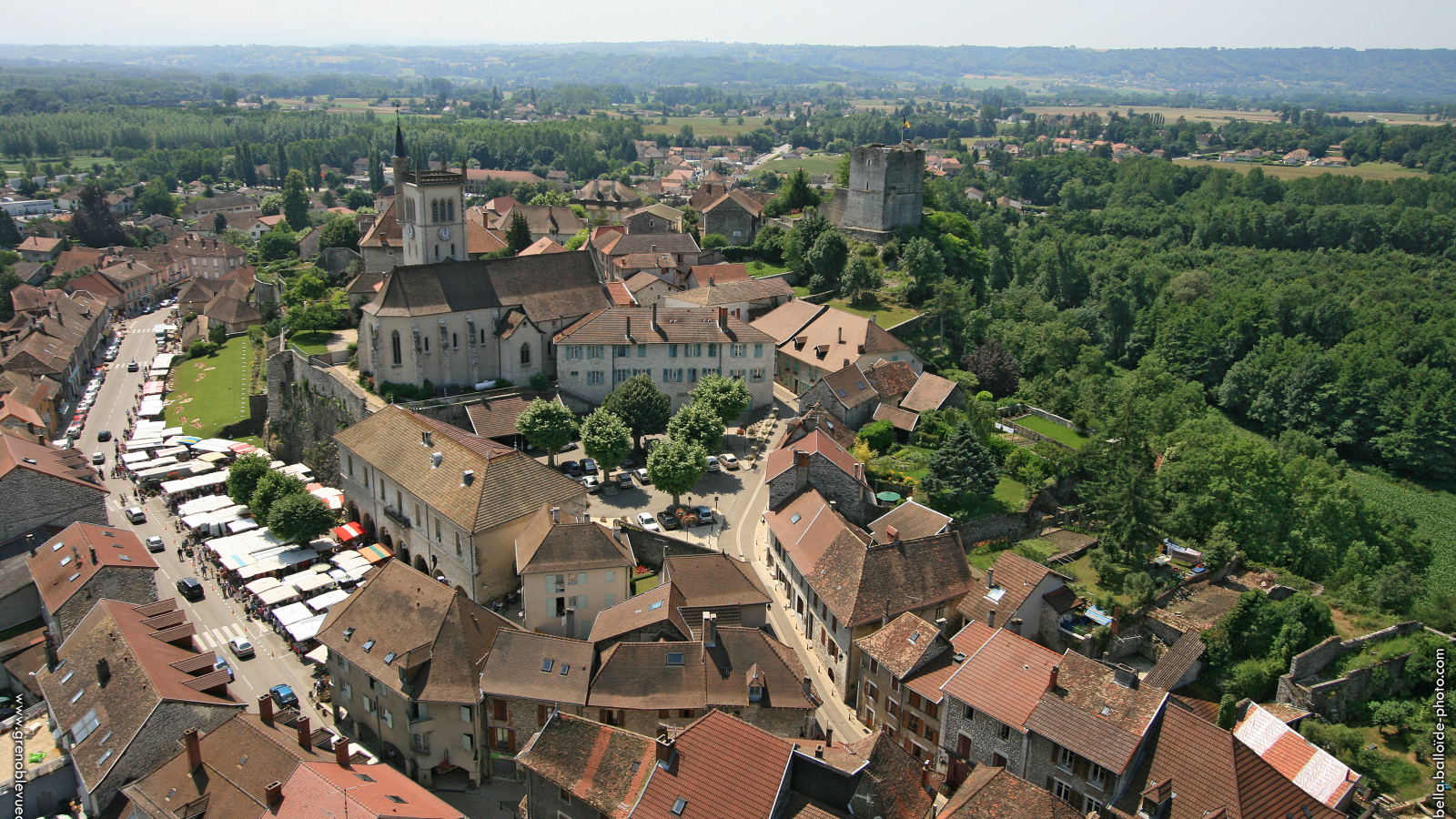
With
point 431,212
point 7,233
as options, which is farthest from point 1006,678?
point 7,233

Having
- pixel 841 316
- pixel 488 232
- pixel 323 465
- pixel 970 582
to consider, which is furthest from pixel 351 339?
pixel 970 582

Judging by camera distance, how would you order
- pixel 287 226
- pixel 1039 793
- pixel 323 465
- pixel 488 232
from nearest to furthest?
pixel 1039 793
pixel 323 465
pixel 488 232
pixel 287 226

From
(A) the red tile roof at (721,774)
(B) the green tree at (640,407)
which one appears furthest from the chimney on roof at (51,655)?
(B) the green tree at (640,407)

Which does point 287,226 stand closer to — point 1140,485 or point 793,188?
point 793,188

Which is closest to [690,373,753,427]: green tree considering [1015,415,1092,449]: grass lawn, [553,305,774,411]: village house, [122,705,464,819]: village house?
[553,305,774,411]: village house

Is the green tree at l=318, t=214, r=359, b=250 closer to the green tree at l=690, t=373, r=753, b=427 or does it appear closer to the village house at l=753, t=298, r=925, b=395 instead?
the village house at l=753, t=298, r=925, b=395

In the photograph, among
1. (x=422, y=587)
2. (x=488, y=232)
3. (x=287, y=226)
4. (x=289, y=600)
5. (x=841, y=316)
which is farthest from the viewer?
(x=287, y=226)

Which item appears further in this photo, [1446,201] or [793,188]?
[1446,201]

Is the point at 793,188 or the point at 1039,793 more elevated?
the point at 793,188
